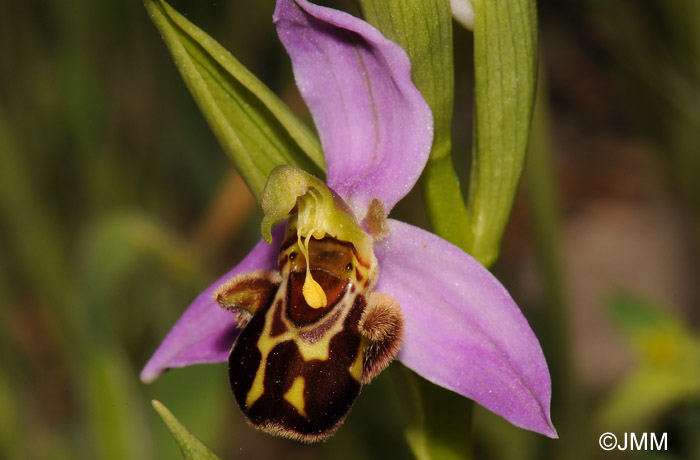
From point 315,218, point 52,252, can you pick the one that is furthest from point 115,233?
point 315,218

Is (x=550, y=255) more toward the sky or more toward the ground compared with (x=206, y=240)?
more toward the sky

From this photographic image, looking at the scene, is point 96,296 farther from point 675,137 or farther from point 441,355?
point 675,137

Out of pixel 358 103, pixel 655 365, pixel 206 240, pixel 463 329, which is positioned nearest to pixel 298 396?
pixel 463 329

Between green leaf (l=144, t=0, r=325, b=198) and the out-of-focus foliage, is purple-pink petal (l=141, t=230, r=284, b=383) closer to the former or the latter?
green leaf (l=144, t=0, r=325, b=198)

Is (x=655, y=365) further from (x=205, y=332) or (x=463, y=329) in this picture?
(x=205, y=332)

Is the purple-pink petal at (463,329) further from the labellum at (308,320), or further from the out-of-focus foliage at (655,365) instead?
the out-of-focus foliage at (655,365)

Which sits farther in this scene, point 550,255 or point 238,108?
point 550,255

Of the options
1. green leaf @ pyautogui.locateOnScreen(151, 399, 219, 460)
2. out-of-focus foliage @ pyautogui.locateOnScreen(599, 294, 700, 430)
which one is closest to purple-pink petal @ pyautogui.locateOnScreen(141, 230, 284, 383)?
green leaf @ pyautogui.locateOnScreen(151, 399, 219, 460)

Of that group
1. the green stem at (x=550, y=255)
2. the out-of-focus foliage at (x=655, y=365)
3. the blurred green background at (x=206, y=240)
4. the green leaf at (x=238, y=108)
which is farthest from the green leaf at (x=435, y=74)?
the out-of-focus foliage at (x=655, y=365)
